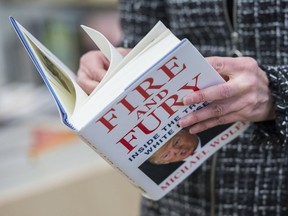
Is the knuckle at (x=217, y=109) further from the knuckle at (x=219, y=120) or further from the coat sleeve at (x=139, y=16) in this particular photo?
the coat sleeve at (x=139, y=16)

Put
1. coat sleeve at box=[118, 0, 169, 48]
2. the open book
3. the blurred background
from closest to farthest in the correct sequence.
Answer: the open book, coat sleeve at box=[118, 0, 169, 48], the blurred background

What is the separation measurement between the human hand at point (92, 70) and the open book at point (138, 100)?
34mm

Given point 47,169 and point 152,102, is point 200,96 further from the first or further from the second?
point 47,169

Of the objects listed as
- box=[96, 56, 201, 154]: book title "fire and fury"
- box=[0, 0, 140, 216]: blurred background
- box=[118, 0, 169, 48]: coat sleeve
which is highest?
box=[96, 56, 201, 154]: book title "fire and fury"

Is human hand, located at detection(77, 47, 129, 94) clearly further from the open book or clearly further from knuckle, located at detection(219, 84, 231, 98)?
knuckle, located at detection(219, 84, 231, 98)

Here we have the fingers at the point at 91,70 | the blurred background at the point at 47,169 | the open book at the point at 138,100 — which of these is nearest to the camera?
the open book at the point at 138,100

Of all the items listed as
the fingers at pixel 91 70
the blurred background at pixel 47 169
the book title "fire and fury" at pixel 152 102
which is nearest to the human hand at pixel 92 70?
the fingers at pixel 91 70

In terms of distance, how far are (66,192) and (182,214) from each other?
1.93 ft

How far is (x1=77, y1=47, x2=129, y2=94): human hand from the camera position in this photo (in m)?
0.67

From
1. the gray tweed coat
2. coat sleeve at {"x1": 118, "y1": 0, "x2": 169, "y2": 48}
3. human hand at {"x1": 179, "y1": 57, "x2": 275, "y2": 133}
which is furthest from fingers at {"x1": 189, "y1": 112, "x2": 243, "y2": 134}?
coat sleeve at {"x1": 118, "y1": 0, "x2": 169, "y2": 48}

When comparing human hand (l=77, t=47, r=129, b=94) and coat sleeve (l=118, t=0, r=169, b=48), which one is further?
coat sleeve (l=118, t=0, r=169, b=48)

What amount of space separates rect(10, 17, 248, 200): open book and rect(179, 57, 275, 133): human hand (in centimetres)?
1

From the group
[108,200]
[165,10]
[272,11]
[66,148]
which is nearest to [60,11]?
[66,148]

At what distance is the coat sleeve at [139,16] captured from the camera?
884mm
